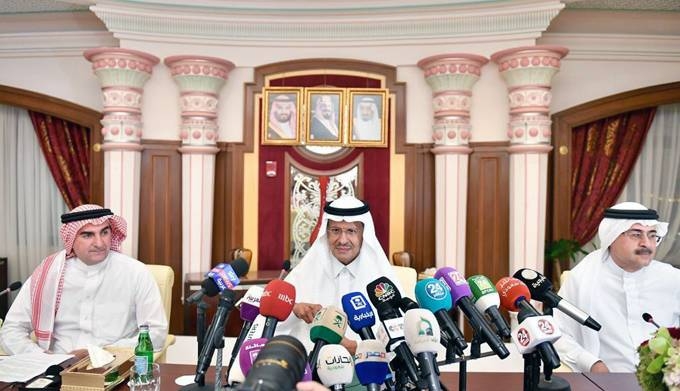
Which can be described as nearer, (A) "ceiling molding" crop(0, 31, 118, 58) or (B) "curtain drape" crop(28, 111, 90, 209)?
(A) "ceiling molding" crop(0, 31, 118, 58)

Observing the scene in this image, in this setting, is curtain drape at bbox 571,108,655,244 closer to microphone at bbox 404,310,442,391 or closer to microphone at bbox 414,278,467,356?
microphone at bbox 414,278,467,356

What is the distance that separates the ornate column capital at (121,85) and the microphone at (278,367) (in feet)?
13.5

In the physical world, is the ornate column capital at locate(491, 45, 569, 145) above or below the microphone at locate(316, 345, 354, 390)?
above

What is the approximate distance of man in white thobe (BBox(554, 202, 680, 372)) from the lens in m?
2.72

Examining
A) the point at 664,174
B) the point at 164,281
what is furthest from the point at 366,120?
the point at 664,174

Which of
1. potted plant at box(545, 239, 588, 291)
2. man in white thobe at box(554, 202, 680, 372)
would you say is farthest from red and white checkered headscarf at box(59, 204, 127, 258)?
potted plant at box(545, 239, 588, 291)

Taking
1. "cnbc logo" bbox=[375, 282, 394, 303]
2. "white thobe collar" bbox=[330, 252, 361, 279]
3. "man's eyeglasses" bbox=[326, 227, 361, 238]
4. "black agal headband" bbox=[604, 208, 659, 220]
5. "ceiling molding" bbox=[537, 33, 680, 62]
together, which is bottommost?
"white thobe collar" bbox=[330, 252, 361, 279]

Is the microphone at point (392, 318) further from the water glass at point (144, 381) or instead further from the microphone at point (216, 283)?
the water glass at point (144, 381)

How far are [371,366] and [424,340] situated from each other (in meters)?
0.19

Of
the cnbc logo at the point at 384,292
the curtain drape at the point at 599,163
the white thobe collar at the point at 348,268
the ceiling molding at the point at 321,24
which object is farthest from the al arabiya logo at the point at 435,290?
the curtain drape at the point at 599,163

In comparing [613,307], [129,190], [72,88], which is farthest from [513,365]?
[72,88]

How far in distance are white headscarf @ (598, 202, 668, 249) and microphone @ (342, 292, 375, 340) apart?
5.84ft

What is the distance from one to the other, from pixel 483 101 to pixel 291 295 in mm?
3654

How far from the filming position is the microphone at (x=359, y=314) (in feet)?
5.20
